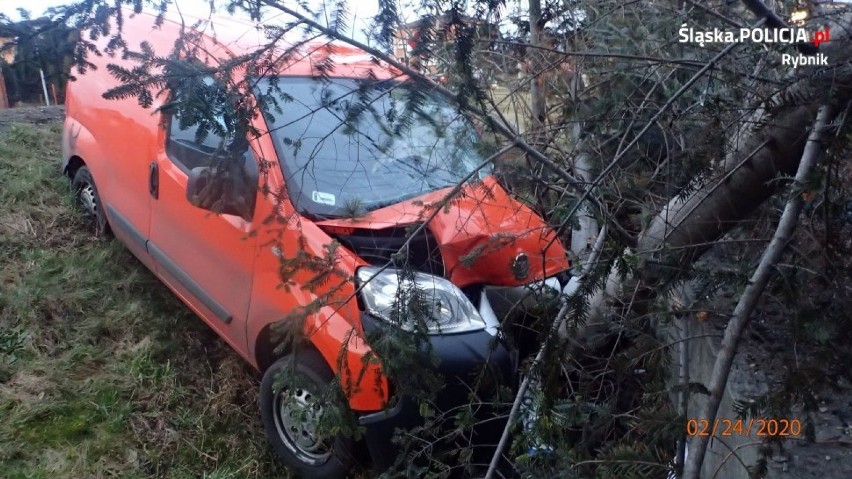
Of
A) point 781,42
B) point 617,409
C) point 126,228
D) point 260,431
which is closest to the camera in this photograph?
point 781,42

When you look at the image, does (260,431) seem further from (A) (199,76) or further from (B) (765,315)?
(B) (765,315)

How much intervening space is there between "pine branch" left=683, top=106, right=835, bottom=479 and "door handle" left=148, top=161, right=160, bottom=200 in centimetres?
343

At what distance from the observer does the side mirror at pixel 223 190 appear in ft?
9.87

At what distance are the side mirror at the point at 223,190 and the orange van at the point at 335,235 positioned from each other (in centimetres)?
1

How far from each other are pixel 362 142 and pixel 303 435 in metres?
1.48

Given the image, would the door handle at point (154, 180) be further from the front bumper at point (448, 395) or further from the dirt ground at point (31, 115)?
the dirt ground at point (31, 115)

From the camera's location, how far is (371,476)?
3.35m

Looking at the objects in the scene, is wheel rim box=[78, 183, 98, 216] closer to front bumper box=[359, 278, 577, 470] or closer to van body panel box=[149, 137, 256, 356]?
van body panel box=[149, 137, 256, 356]

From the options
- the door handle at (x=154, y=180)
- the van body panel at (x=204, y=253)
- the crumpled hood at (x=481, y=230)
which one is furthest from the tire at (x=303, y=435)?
the door handle at (x=154, y=180)

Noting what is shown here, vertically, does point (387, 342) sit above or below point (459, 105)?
below

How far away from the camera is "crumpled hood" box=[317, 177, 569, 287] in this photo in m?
3.24

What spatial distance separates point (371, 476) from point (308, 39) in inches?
80.2

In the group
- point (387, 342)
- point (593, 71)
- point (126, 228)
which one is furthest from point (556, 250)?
point (126, 228)

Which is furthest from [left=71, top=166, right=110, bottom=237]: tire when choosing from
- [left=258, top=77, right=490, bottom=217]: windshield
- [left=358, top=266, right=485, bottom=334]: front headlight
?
[left=358, top=266, right=485, bottom=334]: front headlight
